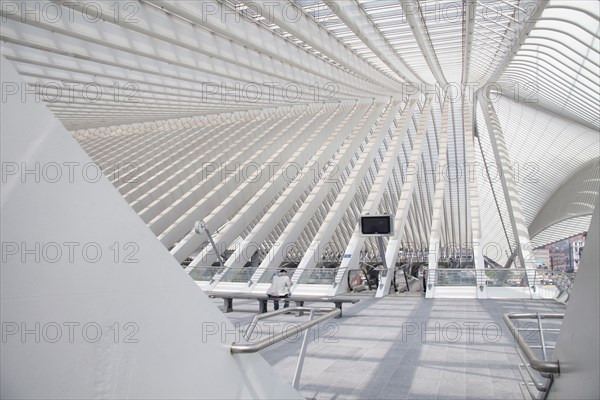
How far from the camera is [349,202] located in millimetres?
22219

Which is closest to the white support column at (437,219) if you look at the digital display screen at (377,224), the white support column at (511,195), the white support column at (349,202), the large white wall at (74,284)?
the white support column at (349,202)

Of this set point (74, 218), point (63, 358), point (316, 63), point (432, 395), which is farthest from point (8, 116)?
point (316, 63)

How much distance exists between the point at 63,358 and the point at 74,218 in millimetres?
473

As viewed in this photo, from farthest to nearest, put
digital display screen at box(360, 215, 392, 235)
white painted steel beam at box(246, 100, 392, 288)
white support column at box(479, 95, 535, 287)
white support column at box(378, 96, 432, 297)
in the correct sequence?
white painted steel beam at box(246, 100, 392, 288), white support column at box(479, 95, 535, 287), white support column at box(378, 96, 432, 297), digital display screen at box(360, 215, 392, 235)

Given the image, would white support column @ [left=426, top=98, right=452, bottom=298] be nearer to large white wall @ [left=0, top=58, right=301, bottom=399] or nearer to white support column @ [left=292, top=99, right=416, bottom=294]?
white support column @ [left=292, top=99, right=416, bottom=294]

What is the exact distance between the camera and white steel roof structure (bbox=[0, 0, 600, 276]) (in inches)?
419

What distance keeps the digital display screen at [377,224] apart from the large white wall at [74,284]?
497 inches

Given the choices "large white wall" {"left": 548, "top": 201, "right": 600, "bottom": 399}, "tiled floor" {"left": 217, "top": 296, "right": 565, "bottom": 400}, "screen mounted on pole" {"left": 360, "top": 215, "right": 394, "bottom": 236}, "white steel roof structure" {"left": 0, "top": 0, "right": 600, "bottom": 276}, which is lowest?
"tiled floor" {"left": 217, "top": 296, "right": 565, "bottom": 400}

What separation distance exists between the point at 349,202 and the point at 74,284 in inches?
808

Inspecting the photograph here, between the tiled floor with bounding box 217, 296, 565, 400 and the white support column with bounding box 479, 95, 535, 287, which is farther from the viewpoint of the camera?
Answer: the white support column with bounding box 479, 95, 535, 287

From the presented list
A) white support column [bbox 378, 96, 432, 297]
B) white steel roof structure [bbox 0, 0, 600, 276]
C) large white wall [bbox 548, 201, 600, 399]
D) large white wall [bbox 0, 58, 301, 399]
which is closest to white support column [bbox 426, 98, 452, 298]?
white steel roof structure [bbox 0, 0, 600, 276]

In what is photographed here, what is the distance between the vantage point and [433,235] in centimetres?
1992

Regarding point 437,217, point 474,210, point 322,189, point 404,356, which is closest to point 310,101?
point 322,189

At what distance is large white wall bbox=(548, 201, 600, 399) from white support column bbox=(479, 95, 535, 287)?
13476 mm
